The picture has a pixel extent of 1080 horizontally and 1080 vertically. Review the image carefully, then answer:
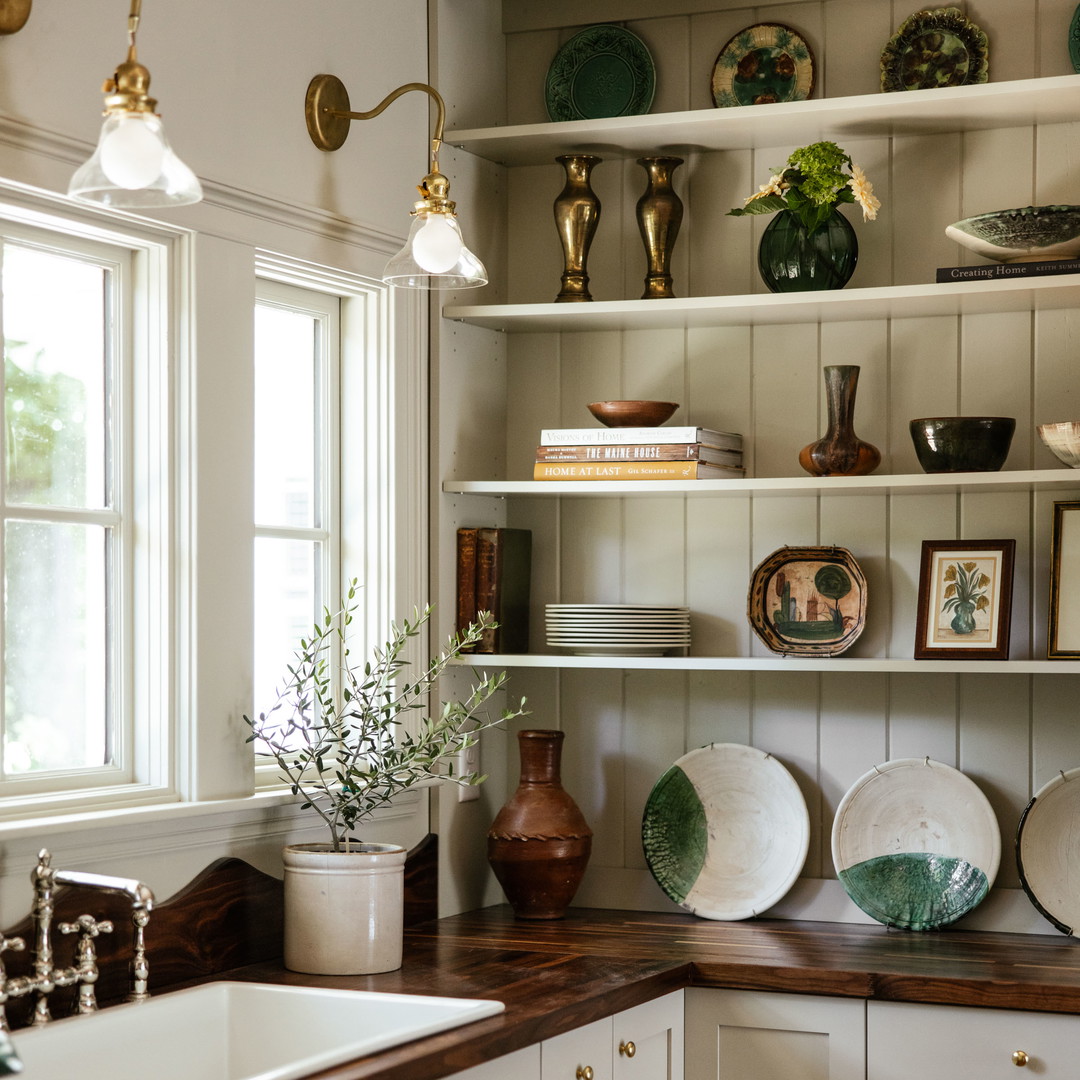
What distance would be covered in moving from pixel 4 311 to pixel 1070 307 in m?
1.91

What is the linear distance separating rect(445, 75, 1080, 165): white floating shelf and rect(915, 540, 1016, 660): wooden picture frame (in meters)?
0.81

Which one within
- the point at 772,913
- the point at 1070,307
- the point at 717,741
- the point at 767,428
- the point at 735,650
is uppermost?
the point at 1070,307

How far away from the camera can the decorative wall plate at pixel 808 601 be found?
2.92m

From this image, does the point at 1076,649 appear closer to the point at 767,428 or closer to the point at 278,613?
the point at 767,428

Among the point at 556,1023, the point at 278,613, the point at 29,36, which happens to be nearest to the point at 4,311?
the point at 29,36

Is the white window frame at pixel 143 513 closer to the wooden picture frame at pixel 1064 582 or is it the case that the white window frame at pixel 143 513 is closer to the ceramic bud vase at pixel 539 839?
the ceramic bud vase at pixel 539 839

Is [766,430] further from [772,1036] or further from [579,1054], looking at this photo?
[579,1054]

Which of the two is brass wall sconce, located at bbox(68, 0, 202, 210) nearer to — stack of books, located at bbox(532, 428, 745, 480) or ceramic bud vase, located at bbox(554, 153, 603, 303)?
stack of books, located at bbox(532, 428, 745, 480)

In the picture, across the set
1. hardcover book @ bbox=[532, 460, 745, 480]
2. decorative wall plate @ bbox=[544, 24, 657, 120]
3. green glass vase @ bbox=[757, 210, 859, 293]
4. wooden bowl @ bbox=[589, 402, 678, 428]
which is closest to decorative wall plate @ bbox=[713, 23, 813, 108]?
decorative wall plate @ bbox=[544, 24, 657, 120]

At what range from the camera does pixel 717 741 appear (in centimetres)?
305

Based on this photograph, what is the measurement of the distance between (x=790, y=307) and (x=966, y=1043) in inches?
53.0

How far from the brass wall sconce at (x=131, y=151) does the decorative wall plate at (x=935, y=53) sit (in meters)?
1.77

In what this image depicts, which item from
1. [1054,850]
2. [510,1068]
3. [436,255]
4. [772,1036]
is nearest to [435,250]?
[436,255]

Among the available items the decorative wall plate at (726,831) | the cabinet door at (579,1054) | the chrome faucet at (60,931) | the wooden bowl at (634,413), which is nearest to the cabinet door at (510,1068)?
the cabinet door at (579,1054)
